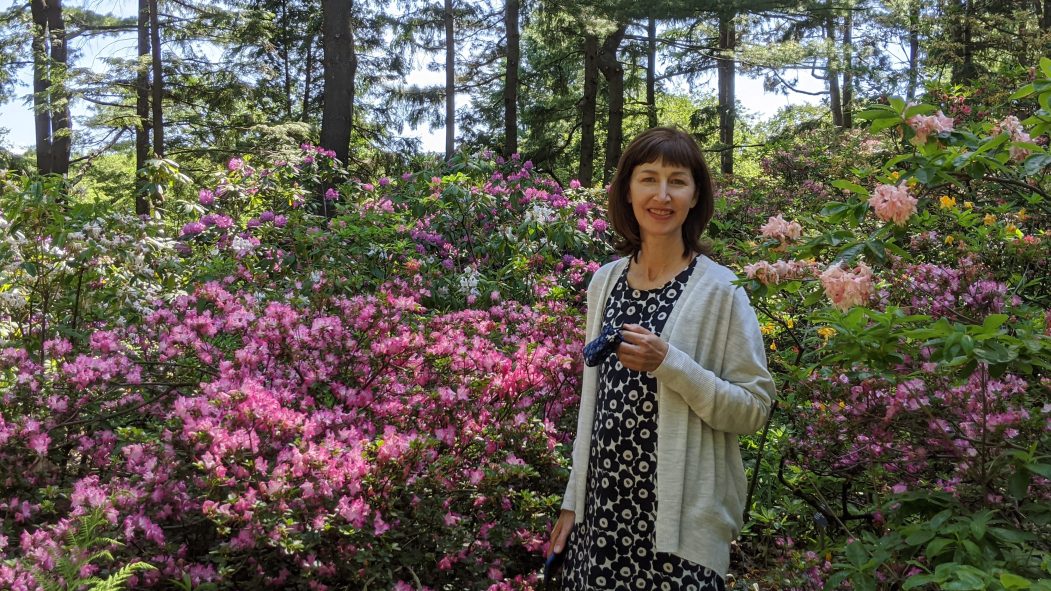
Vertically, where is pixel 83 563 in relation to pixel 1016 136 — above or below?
below

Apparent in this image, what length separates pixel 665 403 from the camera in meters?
1.73

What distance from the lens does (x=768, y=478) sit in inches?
129

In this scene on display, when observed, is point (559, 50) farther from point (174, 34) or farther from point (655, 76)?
point (174, 34)

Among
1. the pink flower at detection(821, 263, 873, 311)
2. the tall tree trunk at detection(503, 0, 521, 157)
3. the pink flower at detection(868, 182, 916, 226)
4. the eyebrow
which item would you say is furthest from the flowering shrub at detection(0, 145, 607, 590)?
the tall tree trunk at detection(503, 0, 521, 157)

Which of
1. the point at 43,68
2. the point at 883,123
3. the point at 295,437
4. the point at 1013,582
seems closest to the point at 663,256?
the point at 883,123

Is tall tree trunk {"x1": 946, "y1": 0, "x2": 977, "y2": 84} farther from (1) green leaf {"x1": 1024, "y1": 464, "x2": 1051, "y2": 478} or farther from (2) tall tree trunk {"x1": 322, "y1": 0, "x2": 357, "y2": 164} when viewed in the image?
(1) green leaf {"x1": 1024, "y1": 464, "x2": 1051, "y2": 478}

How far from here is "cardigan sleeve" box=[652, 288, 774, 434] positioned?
1636mm

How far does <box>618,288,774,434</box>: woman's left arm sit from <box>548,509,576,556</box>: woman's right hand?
0.50 meters

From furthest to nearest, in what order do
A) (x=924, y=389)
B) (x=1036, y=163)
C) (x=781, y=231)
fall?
1. (x=924, y=389)
2. (x=781, y=231)
3. (x=1036, y=163)

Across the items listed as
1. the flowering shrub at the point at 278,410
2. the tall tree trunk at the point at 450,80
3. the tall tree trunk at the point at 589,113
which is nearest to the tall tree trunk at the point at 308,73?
the tall tree trunk at the point at 450,80

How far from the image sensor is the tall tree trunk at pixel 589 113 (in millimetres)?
12719

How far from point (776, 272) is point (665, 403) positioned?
59 centimetres

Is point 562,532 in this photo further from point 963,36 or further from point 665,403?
point 963,36

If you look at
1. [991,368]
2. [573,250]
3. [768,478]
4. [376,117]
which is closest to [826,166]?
[573,250]
